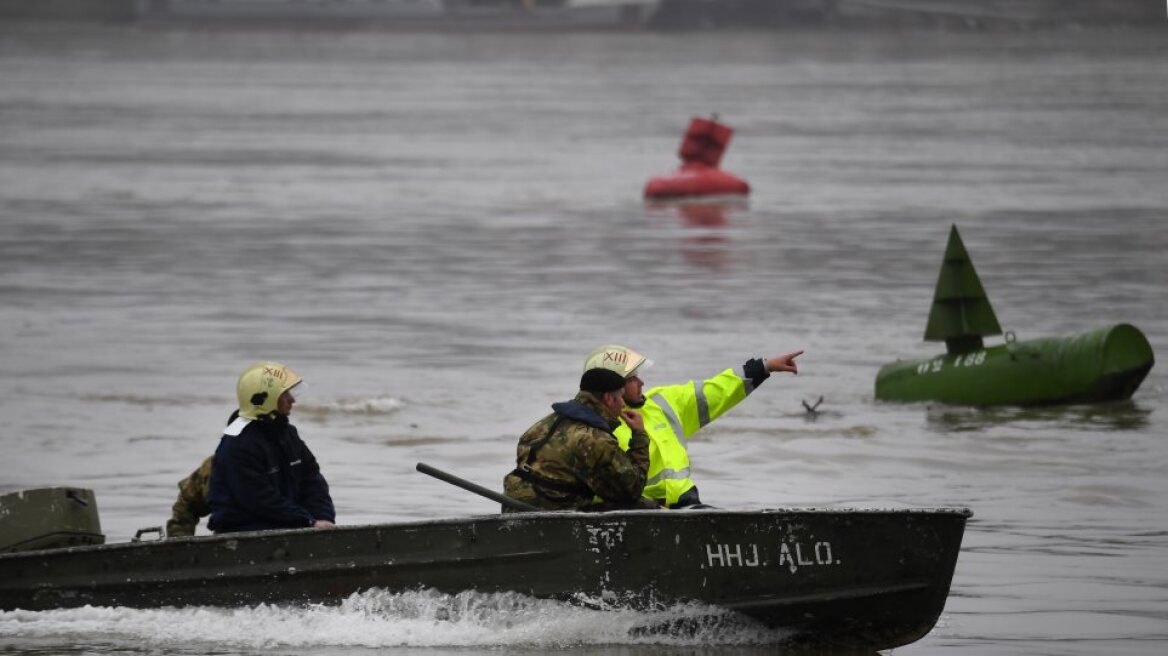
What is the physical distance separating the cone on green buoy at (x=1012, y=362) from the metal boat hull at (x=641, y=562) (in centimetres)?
913

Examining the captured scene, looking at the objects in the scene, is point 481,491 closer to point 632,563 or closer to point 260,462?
point 632,563

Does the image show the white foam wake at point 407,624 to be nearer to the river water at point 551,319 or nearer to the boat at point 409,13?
the river water at point 551,319

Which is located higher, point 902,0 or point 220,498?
point 902,0

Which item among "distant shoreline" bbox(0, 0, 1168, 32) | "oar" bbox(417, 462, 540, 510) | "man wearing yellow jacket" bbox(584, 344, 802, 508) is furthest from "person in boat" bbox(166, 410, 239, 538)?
"distant shoreline" bbox(0, 0, 1168, 32)

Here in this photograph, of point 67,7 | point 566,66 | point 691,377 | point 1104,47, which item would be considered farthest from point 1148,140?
point 67,7

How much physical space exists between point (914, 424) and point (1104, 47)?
491ft

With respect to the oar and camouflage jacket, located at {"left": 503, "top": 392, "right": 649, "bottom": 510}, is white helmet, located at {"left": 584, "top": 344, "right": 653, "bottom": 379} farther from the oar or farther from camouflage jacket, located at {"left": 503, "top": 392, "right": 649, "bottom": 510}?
the oar

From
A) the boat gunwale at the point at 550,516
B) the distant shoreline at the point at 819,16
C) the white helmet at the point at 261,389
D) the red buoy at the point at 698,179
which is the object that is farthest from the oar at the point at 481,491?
the distant shoreline at the point at 819,16

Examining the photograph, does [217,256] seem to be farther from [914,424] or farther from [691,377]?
[914,424]

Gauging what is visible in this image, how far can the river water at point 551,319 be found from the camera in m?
13.7

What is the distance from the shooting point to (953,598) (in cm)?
→ 1391

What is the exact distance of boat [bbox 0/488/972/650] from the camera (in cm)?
1211

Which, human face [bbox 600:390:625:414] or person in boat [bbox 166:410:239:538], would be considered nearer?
human face [bbox 600:390:625:414]

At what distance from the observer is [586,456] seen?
12.4 meters
